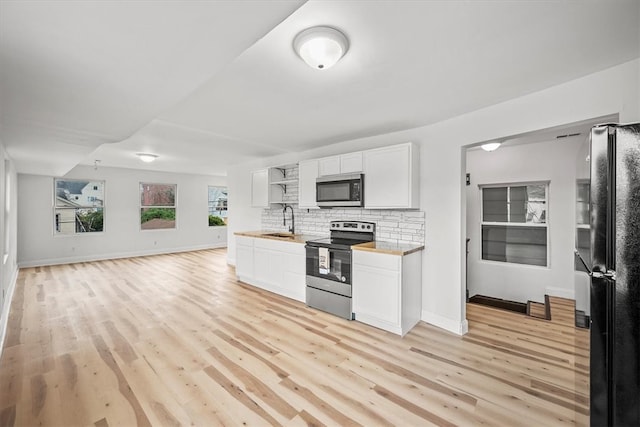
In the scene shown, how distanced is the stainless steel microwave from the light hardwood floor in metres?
1.51

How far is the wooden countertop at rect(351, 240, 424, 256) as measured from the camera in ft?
9.77

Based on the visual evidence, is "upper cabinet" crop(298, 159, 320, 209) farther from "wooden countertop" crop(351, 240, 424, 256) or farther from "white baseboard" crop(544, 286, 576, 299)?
"white baseboard" crop(544, 286, 576, 299)

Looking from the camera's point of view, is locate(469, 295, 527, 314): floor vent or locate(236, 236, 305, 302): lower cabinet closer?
locate(236, 236, 305, 302): lower cabinet

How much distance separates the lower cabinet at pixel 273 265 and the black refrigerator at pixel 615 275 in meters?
3.13

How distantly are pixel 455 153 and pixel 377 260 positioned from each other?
147 centimetres

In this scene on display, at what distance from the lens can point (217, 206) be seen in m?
9.55

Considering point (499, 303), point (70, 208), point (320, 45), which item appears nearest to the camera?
point (320, 45)

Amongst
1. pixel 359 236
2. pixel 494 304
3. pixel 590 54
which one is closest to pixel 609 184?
pixel 590 54

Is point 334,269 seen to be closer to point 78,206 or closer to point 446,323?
point 446,323

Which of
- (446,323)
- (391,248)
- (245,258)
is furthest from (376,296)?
(245,258)

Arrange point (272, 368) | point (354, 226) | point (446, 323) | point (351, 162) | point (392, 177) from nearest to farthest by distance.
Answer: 1. point (272, 368)
2. point (446, 323)
3. point (392, 177)
4. point (351, 162)
5. point (354, 226)

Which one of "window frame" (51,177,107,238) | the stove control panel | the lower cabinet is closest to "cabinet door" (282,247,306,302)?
the lower cabinet

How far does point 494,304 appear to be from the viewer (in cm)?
450

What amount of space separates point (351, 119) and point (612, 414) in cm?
290
